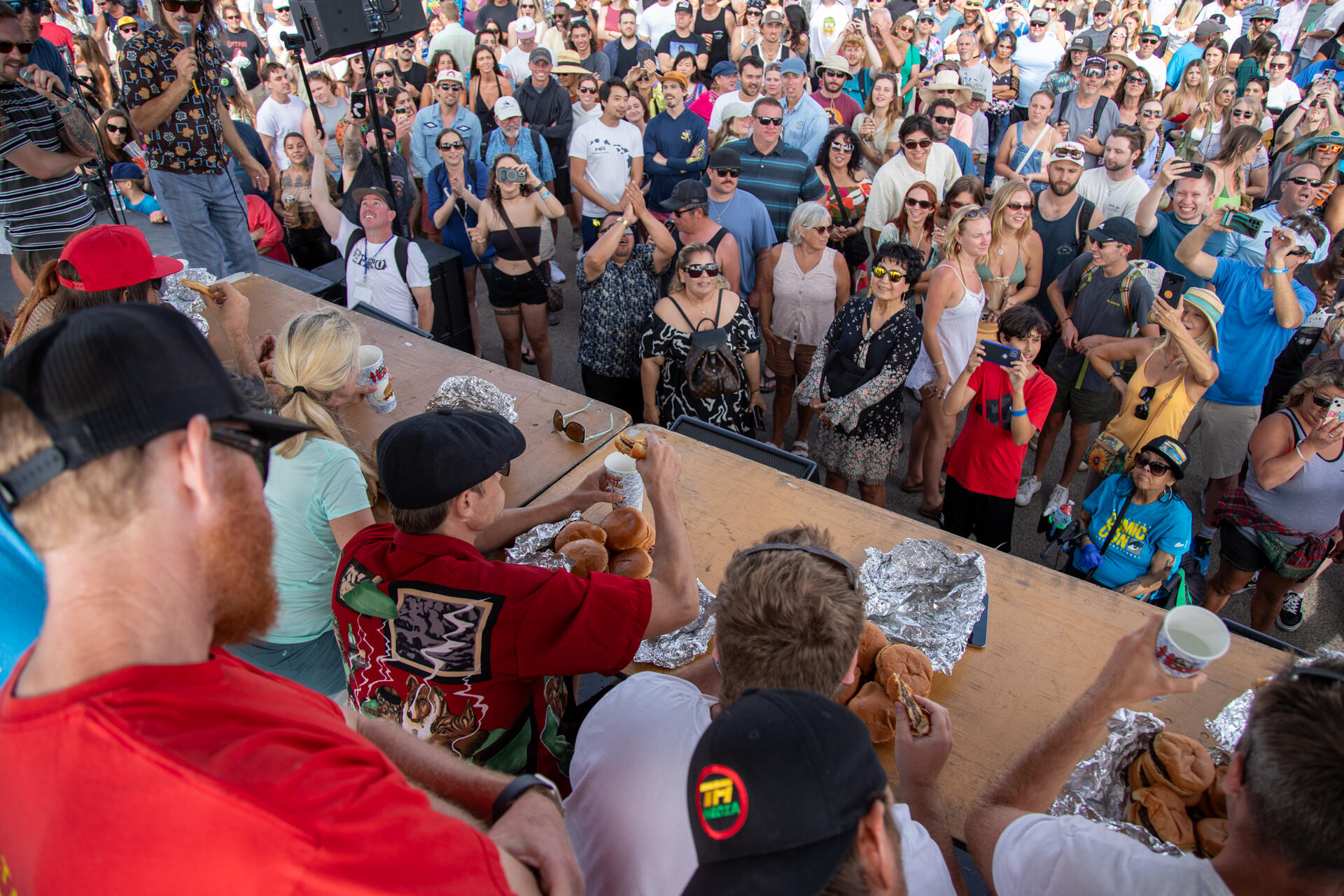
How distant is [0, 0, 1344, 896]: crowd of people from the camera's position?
0.78 meters

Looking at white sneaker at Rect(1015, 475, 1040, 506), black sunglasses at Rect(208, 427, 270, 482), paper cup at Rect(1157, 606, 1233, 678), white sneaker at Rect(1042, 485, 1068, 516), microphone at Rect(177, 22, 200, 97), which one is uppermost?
microphone at Rect(177, 22, 200, 97)

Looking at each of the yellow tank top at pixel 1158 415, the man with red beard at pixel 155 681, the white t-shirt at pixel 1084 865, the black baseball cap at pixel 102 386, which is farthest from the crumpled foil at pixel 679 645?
the yellow tank top at pixel 1158 415

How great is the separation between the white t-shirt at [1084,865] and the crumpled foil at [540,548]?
1.31 metres

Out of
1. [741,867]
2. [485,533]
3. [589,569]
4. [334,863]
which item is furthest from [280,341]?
[741,867]

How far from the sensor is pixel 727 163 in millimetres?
4629

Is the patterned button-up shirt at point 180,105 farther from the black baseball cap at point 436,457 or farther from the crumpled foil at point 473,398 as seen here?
the black baseball cap at point 436,457

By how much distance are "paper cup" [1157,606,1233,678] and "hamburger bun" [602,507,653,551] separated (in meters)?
1.38

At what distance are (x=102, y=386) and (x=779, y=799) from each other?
87 cm

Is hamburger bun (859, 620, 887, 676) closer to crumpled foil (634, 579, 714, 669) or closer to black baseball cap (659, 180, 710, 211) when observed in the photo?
crumpled foil (634, 579, 714, 669)

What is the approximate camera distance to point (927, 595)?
7.09ft

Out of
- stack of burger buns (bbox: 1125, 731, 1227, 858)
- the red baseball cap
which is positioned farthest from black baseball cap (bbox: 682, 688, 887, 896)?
the red baseball cap

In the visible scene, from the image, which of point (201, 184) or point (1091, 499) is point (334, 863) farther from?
point (201, 184)

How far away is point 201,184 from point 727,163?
3170mm

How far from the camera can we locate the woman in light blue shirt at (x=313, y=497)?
2094 millimetres
